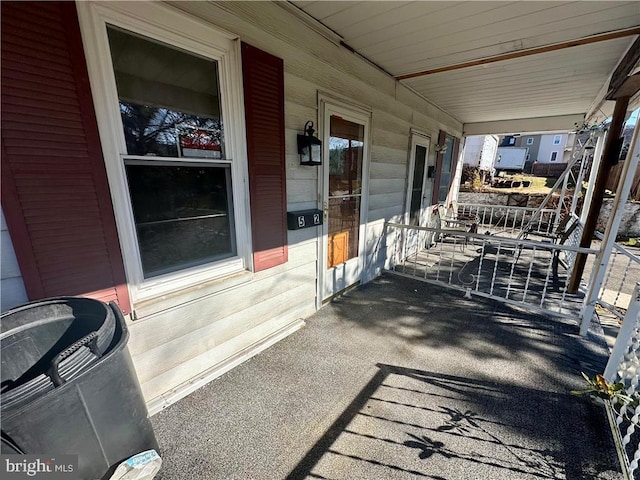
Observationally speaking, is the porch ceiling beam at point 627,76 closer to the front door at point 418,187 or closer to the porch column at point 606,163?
the porch column at point 606,163

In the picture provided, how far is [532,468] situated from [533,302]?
2.31 m

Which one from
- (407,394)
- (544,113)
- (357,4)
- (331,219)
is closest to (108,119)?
(357,4)

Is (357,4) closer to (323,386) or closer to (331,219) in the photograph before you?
(331,219)

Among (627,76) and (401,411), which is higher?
(627,76)

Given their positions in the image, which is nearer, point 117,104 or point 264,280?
point 117,104

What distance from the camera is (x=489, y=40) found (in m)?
2.36

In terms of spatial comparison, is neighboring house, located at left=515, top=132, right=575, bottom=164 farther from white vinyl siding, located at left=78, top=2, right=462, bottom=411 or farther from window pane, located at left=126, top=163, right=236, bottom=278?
window pane, located at left=126, top=163, right=236, bottom=278

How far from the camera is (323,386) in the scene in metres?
1.88

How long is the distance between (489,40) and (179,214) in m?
3.10

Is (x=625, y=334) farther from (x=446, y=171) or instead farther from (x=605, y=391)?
(x=446, y=171)

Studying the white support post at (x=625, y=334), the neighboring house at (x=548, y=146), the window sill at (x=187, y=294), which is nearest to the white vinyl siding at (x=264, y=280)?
the window sill at (x=187, y=294)

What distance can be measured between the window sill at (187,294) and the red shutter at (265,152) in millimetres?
180

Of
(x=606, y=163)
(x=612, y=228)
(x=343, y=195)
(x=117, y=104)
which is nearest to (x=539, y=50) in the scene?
(x=606, y=163)

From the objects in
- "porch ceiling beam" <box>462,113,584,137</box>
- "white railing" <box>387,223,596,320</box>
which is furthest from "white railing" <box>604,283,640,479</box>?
"porch ceiling beam" <box>462,113,584,137</box>
